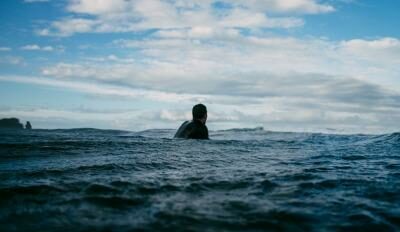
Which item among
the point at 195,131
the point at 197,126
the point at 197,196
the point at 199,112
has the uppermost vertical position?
the point at 199,112

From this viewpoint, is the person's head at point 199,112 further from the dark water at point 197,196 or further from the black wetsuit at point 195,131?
the dark water at point 197,196

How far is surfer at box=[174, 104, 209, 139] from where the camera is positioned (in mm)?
14898

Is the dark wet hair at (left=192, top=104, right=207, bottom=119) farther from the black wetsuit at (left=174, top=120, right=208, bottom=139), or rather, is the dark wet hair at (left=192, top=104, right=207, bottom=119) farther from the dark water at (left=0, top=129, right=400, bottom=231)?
the dark water at (left=0, top=129, right=400, bottom=231)

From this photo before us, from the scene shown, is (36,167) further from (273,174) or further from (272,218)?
(272,218)

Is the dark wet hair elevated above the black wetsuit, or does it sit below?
above

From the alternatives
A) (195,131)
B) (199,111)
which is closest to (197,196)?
(199,111)

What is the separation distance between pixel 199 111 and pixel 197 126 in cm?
78

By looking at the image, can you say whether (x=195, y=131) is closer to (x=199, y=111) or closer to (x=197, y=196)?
(x=199, y=111)

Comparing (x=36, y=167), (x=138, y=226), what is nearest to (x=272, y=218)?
(x=138, y=226)

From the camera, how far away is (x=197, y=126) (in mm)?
15328

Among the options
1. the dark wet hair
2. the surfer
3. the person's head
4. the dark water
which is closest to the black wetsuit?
the surfer

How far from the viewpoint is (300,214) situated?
3.94 metres

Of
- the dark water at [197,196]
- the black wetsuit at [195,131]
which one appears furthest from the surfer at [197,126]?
the dark water at [197,196]

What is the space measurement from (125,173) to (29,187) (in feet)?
5.41
